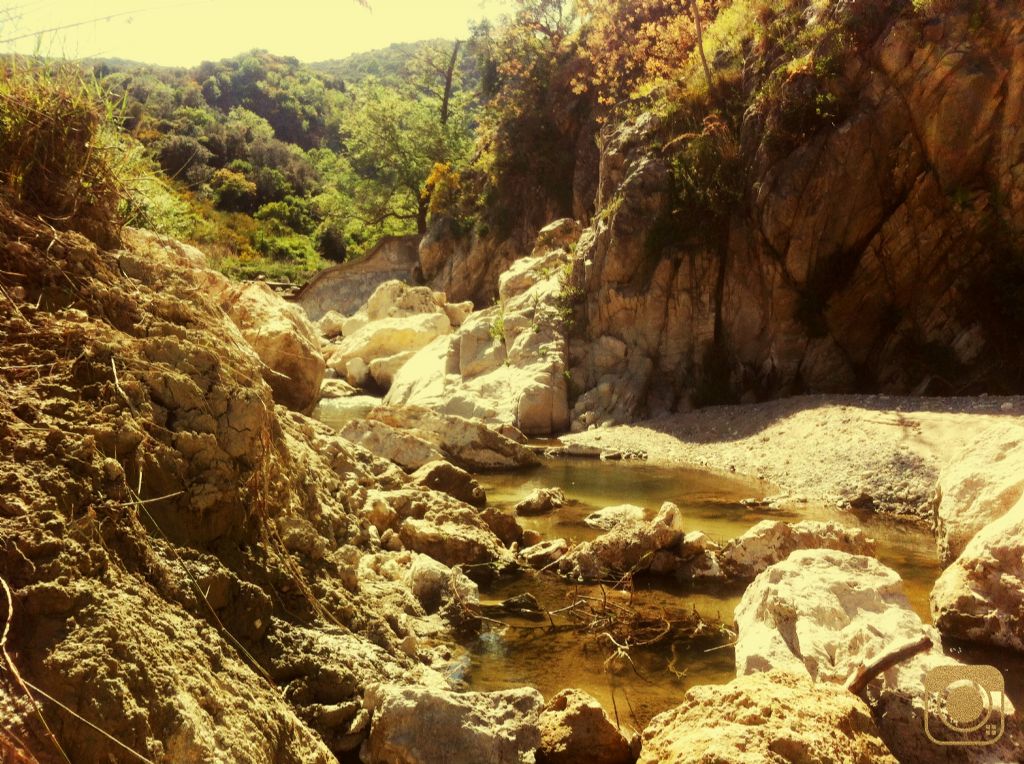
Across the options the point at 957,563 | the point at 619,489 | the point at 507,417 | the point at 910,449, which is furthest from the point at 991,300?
the point at 957,563

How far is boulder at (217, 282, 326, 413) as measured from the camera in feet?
27.3

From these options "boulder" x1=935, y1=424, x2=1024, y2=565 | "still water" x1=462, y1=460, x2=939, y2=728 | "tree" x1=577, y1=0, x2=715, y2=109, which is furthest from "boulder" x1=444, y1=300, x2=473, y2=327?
"boulder" x1=935, y1=424, x2=1024, y2=565

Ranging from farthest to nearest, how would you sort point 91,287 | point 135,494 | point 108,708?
point 91,287 → point 135,494 → point 108,708

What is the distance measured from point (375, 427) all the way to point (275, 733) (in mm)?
7553

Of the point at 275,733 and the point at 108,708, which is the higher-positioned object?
the point at 108,708

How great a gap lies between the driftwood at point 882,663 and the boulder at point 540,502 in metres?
5.40

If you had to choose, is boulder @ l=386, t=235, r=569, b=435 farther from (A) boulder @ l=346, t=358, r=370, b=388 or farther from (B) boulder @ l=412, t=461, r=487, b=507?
(B) boulder @ l=412, t=461, r=487, b=507

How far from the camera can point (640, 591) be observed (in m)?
6.54

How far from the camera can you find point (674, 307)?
16.1m

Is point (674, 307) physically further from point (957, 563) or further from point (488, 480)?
point (957, 563)

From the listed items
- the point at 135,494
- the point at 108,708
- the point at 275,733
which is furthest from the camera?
the point at 135,494

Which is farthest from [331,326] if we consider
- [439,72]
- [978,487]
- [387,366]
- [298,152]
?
[298,152]

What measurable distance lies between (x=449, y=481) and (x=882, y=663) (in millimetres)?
5432

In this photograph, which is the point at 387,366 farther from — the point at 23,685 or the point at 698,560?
the point at 23,685
